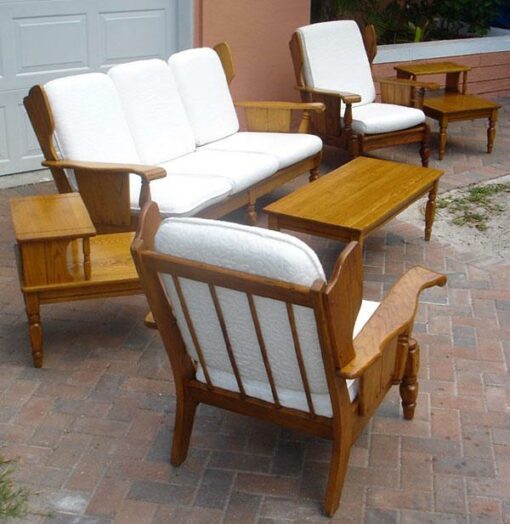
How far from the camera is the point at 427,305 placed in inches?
177

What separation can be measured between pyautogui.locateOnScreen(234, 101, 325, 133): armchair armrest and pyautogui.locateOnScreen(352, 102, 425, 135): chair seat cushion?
43 cm

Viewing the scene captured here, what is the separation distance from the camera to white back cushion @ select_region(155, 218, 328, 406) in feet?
8.52

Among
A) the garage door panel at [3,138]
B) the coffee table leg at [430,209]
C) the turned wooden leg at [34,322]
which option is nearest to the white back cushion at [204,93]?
the garage door panel at [3,138]

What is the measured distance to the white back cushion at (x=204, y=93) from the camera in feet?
18.0

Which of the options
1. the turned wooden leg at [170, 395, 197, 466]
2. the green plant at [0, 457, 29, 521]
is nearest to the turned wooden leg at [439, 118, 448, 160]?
the turned wooden leg at [170, 395, 197, 466]

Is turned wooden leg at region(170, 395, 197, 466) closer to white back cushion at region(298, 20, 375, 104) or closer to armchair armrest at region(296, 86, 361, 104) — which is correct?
armchair armrest at region(296, 86, 361, 104)

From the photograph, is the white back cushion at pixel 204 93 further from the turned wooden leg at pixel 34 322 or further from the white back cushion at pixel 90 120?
the turned wooden leg at pixel 34 322

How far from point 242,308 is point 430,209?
8.66 ft

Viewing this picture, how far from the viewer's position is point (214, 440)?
337 centimetres

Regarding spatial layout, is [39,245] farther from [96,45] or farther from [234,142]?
[96,45]

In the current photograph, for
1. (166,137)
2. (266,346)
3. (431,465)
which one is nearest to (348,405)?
(266,346)

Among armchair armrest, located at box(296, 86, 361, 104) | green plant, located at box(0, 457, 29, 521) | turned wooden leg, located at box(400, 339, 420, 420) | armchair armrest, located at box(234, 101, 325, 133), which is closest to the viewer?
green plant, located at box(0, 457, 29, 521)

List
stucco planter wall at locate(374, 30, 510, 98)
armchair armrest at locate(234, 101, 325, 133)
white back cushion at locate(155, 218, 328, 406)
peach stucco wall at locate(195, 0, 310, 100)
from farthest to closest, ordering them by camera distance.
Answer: stucco planter wall at locate(374, 30, 510, 98) → peach stucco wall at locate(195, 0, 310, 100) → armchair armrest at locate(234, 101, 325, 133) → white back cushion at locate(155, 218, 328, 406)

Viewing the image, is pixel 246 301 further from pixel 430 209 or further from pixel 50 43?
pixel 50 43
